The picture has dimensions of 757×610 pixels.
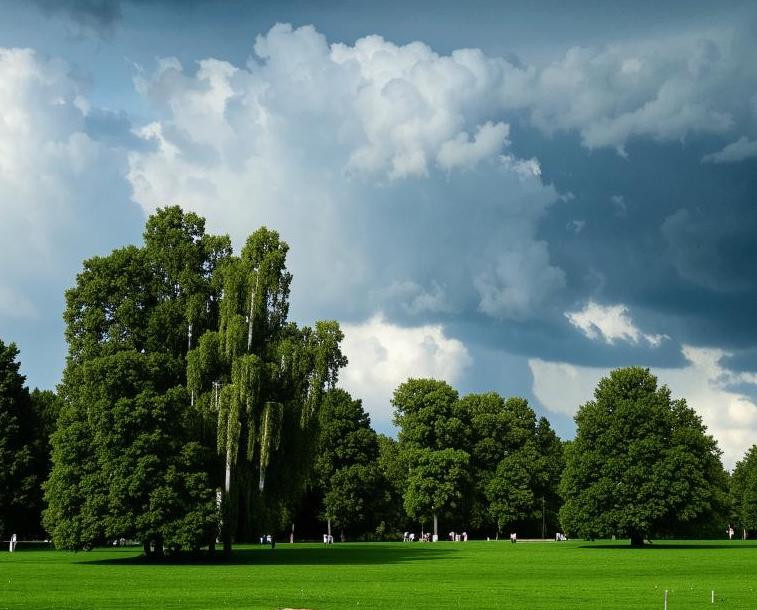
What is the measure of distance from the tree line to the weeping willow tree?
103 mm

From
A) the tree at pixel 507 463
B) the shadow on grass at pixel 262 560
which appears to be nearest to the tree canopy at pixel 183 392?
the shadow on grass at pixel 262 560

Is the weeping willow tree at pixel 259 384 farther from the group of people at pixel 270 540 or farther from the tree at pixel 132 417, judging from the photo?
the group of people at pixel 270 540

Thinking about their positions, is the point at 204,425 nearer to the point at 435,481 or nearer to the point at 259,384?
the point at 259,384

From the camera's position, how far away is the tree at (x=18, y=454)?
9025 centimetres

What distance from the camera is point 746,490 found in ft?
470

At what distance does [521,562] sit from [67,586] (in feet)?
108

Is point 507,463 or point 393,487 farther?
point 507,463

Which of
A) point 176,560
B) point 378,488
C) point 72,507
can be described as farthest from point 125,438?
point 378,488

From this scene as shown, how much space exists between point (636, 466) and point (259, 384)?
4680 centimetres

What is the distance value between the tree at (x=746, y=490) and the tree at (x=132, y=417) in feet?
A: 308

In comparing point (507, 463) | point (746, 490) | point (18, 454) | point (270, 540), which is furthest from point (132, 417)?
point (746, 490)

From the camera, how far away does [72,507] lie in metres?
59.8

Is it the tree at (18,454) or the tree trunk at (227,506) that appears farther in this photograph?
the tree at (18,454)

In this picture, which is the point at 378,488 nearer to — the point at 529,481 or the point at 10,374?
the point at 529,481
